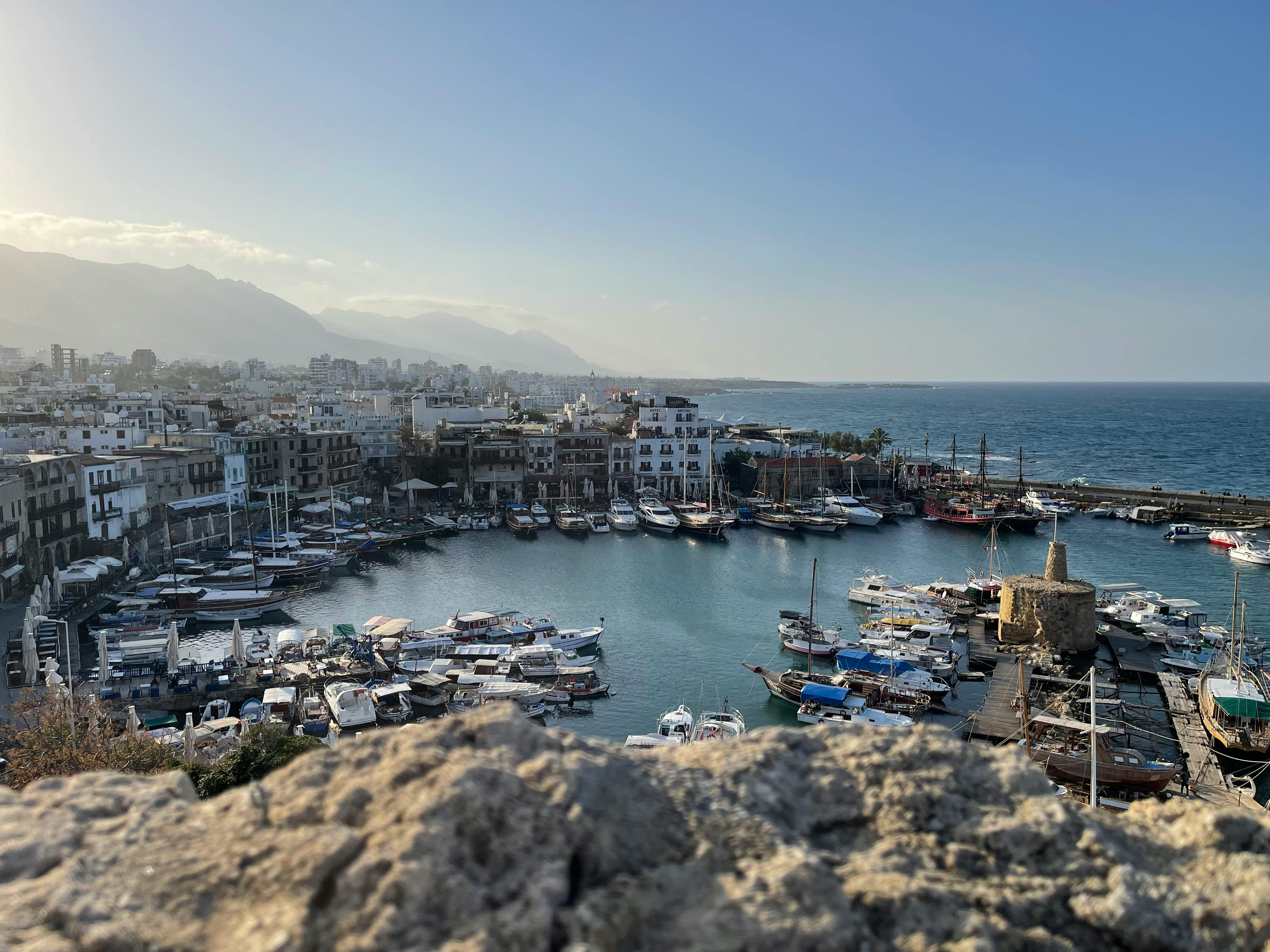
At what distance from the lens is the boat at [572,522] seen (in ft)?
186

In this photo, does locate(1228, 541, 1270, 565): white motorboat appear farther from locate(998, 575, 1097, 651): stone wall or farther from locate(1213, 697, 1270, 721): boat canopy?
locate(1213, 697, 1270, 721): boat canopy

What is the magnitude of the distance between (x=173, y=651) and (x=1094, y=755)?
25.3 metres

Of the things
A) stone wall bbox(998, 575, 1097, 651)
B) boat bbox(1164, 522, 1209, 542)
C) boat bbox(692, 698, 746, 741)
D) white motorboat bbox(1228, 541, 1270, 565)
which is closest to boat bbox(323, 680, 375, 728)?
boat bbox(692, 698, 746, 741)

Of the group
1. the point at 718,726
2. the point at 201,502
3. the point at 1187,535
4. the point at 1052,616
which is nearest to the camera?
the point at 718,726

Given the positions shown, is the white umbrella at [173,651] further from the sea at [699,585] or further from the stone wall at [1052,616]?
the stone wall at [1052,616]

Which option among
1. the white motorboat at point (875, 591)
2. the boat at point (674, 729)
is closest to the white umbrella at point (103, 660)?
the boat at point (674, 729)

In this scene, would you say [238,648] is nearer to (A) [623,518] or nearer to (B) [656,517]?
(A) [623,518]

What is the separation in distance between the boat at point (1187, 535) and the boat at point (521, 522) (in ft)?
130

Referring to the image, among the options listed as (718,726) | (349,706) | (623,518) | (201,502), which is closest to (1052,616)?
(718,726)

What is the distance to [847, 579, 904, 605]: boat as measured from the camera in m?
37.9

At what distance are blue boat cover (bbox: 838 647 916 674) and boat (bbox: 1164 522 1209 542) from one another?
109ft

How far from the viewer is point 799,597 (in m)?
40.2

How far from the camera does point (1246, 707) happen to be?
22.6 metres

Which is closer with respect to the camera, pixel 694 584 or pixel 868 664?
pixel 868 664
